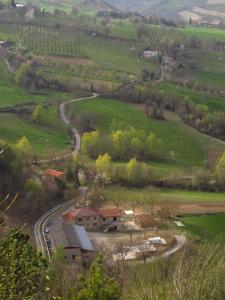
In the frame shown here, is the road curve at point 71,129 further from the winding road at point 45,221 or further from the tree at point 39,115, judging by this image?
the tree at point 39,115

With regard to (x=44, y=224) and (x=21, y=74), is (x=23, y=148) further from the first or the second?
(x=21, y=74)

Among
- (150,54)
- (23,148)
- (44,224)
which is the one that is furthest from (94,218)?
(150,54)

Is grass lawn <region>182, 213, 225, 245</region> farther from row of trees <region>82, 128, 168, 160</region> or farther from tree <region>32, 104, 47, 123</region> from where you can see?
tree <region>32, 104, 47, 123</region>

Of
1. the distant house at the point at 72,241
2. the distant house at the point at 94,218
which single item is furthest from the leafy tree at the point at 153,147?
the distant house at the point at 72,241

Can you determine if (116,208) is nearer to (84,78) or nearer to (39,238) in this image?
(39,238)

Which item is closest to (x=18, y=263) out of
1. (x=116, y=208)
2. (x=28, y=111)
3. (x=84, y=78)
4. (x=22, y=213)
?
(x=22, y=213)
